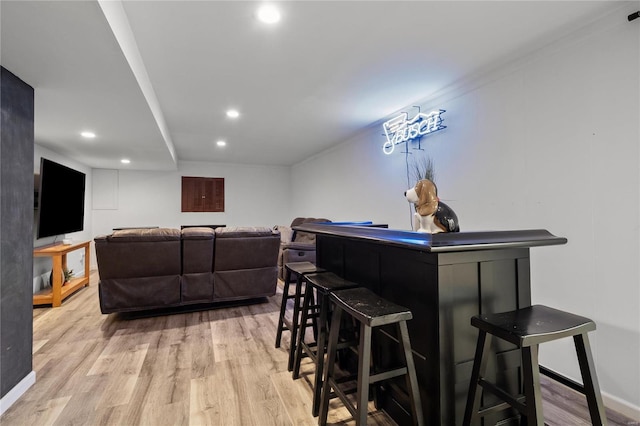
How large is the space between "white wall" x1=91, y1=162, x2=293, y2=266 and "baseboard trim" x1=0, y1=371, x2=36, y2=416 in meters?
5.26

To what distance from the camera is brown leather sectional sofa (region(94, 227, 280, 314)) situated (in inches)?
126

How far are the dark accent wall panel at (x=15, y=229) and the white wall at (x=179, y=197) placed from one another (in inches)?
200

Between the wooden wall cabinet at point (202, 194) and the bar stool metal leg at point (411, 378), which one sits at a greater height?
the wooden wall cabinet at point (202, 194)

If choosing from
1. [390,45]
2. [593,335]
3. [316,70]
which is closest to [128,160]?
[316,70]

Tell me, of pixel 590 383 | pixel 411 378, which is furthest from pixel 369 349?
pixel 590 383

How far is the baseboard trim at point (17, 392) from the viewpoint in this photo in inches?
71.0

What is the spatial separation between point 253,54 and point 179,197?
18.6 feet

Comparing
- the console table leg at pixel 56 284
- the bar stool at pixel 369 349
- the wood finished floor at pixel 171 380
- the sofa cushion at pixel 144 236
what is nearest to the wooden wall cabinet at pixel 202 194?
the console table leg at pixel 56 284

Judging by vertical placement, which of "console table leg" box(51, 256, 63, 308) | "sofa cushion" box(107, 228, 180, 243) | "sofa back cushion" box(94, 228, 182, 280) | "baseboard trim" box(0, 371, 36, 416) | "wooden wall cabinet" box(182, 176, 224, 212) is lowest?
"baseboard trim" box(0, 371, 36, 416)

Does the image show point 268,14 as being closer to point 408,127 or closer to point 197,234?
point 408,127

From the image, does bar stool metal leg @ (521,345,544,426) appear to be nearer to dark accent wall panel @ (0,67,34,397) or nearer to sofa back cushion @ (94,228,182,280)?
dark accent wall panel @ (0,67,34,397)

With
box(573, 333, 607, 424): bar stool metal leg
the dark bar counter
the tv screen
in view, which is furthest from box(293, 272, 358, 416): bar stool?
the tv screen

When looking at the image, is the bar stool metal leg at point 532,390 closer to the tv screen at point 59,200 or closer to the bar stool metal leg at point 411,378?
the bar stool metal leg at point 411,378

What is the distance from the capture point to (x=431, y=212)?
5.06 feet
